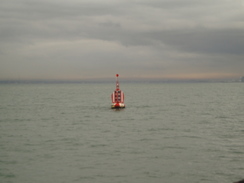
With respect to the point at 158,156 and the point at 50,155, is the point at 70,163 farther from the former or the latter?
the point at 158,156

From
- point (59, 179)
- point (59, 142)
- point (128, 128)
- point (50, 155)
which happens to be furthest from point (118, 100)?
point (59, 179)

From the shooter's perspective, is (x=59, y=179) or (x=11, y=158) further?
(x=11, y=158)

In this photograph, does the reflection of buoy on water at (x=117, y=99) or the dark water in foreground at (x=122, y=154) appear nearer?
the dark water in foreground at (x=122, y=154)

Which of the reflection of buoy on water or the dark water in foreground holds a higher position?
the reflection of buoy on water

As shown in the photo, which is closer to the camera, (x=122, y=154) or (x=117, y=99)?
(x=122, y=154)

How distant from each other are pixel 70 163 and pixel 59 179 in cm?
273

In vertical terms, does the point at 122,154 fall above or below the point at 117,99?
below

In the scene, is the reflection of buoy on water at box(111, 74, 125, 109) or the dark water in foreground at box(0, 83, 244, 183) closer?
the dark water in foreground at box(0, 83, 244, 183)

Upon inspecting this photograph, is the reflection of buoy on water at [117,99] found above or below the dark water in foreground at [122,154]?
above


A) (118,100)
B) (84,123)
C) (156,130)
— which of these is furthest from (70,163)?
(118,100)

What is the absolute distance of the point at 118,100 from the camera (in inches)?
2024

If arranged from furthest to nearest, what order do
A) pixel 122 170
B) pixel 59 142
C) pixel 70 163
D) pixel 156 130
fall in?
pixel 156 130, pixel 59 142, pixel 70 163, pixel 122 170

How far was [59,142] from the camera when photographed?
25344mm

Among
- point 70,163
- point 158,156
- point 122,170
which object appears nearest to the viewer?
point 122,170
